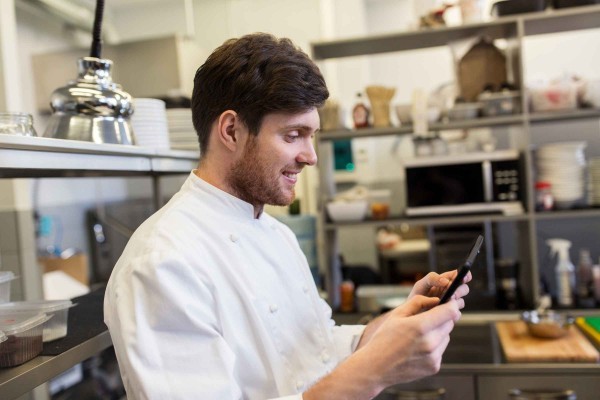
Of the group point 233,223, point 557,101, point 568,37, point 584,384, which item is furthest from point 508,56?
point 233,223

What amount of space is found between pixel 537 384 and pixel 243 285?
54.8 inches

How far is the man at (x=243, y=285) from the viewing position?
941mm

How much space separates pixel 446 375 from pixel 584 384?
1.58 ft

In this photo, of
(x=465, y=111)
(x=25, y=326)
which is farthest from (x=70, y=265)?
(x=465, y=111)

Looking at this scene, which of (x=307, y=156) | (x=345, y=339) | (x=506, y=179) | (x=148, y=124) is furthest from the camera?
(x=506, y=179)

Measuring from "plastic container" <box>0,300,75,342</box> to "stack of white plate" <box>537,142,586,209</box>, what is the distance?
2.09 meters

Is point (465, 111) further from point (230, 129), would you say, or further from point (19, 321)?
point (19, 321)

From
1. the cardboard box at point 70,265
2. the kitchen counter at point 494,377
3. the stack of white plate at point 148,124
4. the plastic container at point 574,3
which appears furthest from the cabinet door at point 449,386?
the cardboard box at point 70,265

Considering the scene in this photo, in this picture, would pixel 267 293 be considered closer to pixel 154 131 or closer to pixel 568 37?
→ pixel 154 131

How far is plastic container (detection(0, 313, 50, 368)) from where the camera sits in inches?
39.6

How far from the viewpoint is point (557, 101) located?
93.0 inches

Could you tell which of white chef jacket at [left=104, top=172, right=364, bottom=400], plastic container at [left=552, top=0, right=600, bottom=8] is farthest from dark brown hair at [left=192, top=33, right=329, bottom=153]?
plastic container at [left=552, top=0, right=600, bottom=8]

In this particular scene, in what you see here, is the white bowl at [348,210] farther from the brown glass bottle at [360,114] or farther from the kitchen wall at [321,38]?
the kitchen wall at [321,38]

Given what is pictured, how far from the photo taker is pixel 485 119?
7.78 feet
